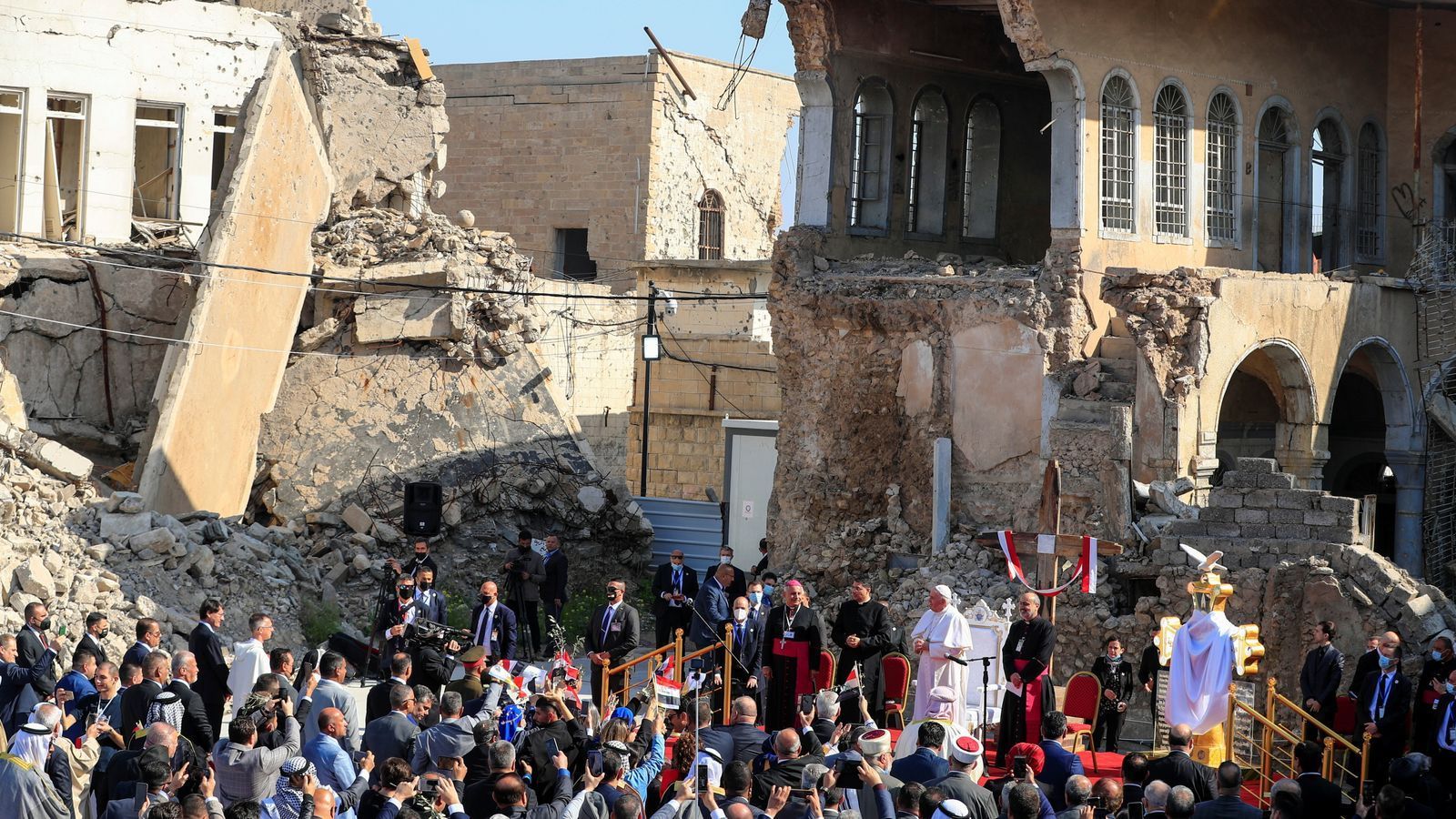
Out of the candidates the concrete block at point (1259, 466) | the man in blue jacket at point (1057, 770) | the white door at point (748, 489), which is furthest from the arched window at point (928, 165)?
the man in blue jacket at point (1057, 770)

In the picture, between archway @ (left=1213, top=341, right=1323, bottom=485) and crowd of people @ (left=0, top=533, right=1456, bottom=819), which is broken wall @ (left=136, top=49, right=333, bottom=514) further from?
archway @ (left=1213, top=341, right=1323, bottom=485)

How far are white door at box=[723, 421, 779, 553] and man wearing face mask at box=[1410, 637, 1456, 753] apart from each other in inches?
489

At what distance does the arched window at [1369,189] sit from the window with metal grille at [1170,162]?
165 inches

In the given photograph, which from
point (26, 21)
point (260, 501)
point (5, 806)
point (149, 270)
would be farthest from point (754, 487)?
point (5, 806)

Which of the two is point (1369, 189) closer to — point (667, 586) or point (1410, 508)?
point (1410, 508)

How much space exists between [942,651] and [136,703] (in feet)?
20.2

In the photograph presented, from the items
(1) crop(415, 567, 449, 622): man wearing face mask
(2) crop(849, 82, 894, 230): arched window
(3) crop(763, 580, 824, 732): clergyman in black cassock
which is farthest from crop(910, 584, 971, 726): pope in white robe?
(2) crop(849, 82, 894, 230): arched window

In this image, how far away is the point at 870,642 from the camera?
15.3 m

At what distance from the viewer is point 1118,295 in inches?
745

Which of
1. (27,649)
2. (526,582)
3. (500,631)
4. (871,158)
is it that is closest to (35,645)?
(27,649)

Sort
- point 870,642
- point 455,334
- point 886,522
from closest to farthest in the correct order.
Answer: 1. point 870,642
2. point 886,522
3. point 455,334

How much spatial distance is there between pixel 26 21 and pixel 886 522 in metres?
14.0

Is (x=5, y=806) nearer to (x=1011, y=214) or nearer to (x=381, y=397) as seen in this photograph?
(x=381, y=397)

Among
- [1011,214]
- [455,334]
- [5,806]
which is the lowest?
[5,806]
